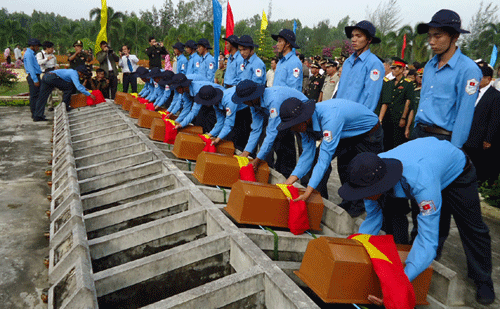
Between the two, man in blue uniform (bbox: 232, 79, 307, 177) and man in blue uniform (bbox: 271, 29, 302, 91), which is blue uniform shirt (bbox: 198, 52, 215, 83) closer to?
man in blue uniform (bbox: 271, 29, 302, 91)

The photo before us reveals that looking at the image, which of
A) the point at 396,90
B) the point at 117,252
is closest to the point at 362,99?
the point at 396,90

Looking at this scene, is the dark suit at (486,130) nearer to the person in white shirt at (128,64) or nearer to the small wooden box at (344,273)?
the small wooden box at (344,273)

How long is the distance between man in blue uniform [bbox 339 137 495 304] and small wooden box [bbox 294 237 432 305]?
0.15 meters

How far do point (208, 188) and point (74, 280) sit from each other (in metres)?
2.09

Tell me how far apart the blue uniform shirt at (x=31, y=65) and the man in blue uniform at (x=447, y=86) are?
1064cm

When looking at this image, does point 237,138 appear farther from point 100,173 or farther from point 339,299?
point 339,299

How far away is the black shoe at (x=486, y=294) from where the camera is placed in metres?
3.16

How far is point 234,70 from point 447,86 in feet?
15.6

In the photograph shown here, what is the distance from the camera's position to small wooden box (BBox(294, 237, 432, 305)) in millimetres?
2625

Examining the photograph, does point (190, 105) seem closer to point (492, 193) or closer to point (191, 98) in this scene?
point (191, 98)

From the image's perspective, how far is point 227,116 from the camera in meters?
5.75

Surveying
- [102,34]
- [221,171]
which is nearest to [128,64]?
[102,34]

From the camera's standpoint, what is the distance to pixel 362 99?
4.65 meters

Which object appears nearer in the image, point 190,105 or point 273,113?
point 273,113
